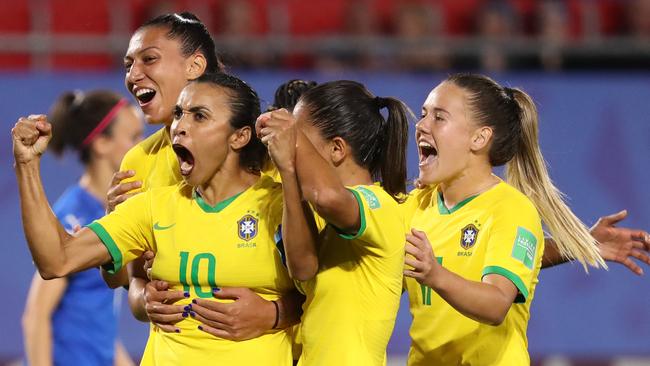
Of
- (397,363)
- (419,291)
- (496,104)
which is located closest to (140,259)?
(419,291)

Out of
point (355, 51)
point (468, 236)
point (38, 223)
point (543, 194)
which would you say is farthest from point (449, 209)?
point (355, 51)

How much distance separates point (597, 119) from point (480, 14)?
160cm

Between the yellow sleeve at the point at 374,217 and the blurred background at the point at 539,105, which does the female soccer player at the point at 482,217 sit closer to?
the yellow sleeve at the point at 374,217

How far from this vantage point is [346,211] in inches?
113

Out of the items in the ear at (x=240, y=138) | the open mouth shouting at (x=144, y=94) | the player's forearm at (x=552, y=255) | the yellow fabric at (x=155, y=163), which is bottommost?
the player's forearm at (x=552, y=255)

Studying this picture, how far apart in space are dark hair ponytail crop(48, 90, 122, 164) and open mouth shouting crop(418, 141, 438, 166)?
2009 mm

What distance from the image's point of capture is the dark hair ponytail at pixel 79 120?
506cm

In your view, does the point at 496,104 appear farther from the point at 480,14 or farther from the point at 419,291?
the point at 480,14

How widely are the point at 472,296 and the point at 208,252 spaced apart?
79 centimetres

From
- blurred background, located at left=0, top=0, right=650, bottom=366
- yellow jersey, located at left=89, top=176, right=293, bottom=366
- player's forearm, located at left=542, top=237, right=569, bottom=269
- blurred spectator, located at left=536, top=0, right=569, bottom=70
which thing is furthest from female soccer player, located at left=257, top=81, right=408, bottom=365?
blurred spectator, located at left=536, top=0, right=569, bottom=70

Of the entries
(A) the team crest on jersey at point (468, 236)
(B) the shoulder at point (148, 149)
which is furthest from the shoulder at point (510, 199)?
(B) the shoulder at point (148, 149)

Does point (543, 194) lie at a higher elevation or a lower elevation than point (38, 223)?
lower

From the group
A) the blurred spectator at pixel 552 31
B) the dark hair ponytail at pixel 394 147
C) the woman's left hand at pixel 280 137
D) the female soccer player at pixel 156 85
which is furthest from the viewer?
the blurred spectator at pixel 552 31

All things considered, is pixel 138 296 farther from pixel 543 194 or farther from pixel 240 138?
pixel 543 194
